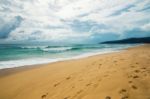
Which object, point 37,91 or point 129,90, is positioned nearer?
point 129,90

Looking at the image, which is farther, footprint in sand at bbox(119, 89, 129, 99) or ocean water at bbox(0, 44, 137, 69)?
ocean water at bbox(0, 44, 137, 69)

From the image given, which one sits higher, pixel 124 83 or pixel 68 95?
pixel 124 83

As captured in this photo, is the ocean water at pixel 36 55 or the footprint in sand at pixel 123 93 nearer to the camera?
the footprint in sand at pixel 123 93

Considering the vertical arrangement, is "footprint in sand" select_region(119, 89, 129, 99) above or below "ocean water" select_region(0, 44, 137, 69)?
above

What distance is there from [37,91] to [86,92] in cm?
188

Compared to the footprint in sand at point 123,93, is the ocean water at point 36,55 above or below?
below

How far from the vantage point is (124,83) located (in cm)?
389

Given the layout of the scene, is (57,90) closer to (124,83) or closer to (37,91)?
(37,91)

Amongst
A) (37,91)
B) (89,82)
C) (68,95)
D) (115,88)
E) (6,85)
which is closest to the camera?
(115,88)

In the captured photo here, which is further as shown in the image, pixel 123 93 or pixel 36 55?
pixel 36 55

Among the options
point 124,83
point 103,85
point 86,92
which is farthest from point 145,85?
point 86,92

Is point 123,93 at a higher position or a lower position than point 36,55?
higher

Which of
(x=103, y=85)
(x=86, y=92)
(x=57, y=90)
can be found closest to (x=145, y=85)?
(x=103, y=85)

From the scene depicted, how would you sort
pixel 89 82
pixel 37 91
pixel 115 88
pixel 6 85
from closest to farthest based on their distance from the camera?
1. pixel 115 88
2. pixel 89 82
3. pixel 37 91
4. pixel 6 85
